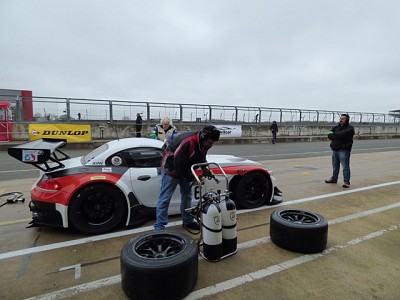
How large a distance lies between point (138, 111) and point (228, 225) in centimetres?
1609

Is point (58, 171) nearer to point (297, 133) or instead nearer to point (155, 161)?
point (155, 161)

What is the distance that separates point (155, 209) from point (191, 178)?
991 millimetres

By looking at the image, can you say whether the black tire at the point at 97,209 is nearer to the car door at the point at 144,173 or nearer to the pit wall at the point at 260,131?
the car door at the point at 144,173

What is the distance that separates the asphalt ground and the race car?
0.78 ft

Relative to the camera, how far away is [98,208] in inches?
140

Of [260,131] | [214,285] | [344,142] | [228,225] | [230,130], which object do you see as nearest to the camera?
[214,285]

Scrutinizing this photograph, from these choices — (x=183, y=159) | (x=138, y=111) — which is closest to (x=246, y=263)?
(x=183, y=159)

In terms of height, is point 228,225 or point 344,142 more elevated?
point 344,142

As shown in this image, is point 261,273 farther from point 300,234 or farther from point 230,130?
point 230,130

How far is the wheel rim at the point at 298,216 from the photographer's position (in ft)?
10.9

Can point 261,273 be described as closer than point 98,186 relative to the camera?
Yes

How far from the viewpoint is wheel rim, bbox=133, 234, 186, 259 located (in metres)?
2.52

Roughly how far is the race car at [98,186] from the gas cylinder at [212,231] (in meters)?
0.62

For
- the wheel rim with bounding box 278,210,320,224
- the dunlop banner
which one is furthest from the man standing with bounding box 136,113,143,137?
the wheel rim with bounding box 278,210,320,224
